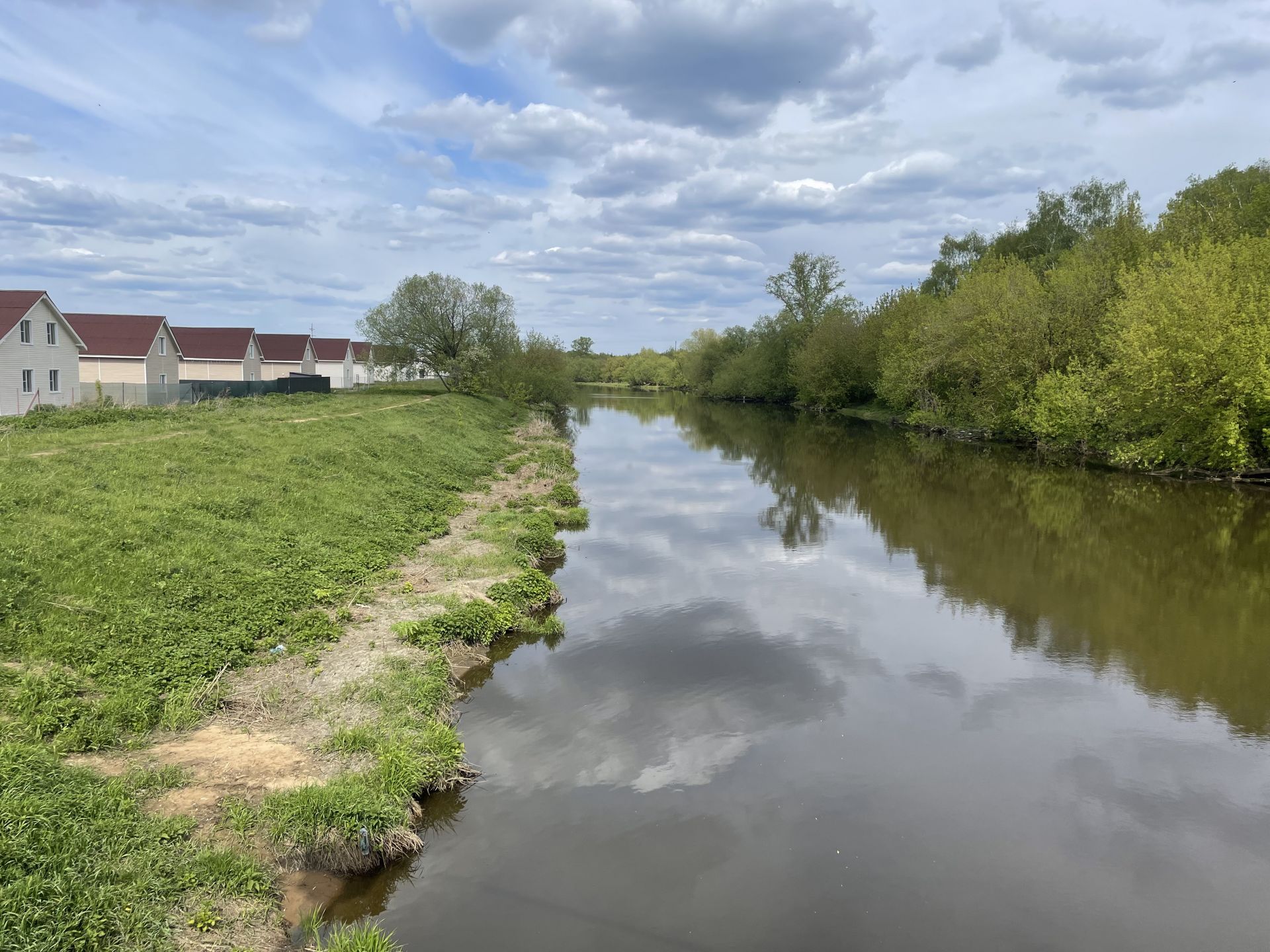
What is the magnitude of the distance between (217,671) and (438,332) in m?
59.4

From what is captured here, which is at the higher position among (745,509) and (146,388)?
(146,388)

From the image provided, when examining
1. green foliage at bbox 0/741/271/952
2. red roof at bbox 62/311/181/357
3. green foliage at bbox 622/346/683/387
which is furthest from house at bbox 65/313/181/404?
green foliage at bbox 622/346/683/387

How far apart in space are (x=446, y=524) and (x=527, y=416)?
Answer: 4000 centimetres

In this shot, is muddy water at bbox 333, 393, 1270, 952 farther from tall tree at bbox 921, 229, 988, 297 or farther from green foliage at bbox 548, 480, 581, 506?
tall tree at bbox 921, 229, 988, 297

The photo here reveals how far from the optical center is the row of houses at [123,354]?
3966cm

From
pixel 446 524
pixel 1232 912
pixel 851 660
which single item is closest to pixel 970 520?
pixel 851 660

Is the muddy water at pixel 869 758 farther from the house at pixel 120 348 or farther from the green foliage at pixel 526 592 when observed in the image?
Result: the house at pixel 120 348

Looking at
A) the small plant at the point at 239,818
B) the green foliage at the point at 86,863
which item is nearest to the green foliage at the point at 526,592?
the small plant at the point at 239,818

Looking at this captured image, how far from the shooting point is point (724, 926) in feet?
23.8

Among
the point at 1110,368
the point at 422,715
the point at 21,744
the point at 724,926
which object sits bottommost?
the point at 724,926

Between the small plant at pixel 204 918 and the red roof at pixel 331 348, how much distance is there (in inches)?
3498

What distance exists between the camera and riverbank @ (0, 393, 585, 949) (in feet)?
21.4

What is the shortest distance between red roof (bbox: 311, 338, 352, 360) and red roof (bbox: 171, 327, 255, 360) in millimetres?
20337

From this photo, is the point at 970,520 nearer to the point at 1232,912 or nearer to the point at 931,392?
the point at 1232,912
